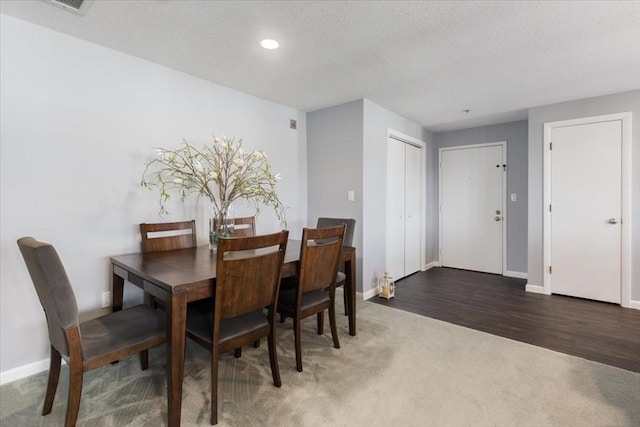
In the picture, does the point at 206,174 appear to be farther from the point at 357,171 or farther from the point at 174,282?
the point at 357,171

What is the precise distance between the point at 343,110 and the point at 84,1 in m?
2.48

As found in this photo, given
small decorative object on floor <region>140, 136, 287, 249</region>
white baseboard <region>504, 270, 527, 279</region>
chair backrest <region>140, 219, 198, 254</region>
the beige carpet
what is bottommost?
the beige carpet

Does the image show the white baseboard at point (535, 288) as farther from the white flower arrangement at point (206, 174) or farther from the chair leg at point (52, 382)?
the chair leg at point (52, 382)

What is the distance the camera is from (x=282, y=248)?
1.79 metres

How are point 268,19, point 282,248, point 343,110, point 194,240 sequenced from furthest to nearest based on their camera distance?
point 343,110
point 194,240
point 268,19
point 282,248

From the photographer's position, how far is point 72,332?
4.64 feet

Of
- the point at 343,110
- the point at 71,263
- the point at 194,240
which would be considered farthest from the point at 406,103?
the point at 71,263

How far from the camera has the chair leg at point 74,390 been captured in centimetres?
141

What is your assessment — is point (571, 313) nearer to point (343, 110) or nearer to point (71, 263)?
point (343, 110)

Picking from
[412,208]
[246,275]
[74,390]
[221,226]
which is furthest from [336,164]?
[74,390]

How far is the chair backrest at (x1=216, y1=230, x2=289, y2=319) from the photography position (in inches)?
61.6

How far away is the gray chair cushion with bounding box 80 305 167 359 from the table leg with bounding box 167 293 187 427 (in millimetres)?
240

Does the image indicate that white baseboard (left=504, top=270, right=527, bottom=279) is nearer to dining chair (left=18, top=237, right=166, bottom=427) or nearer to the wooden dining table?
the wooden dining table

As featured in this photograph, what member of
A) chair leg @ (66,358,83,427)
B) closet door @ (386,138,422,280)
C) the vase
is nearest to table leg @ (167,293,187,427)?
chair leg @ (66,358,83,427)
